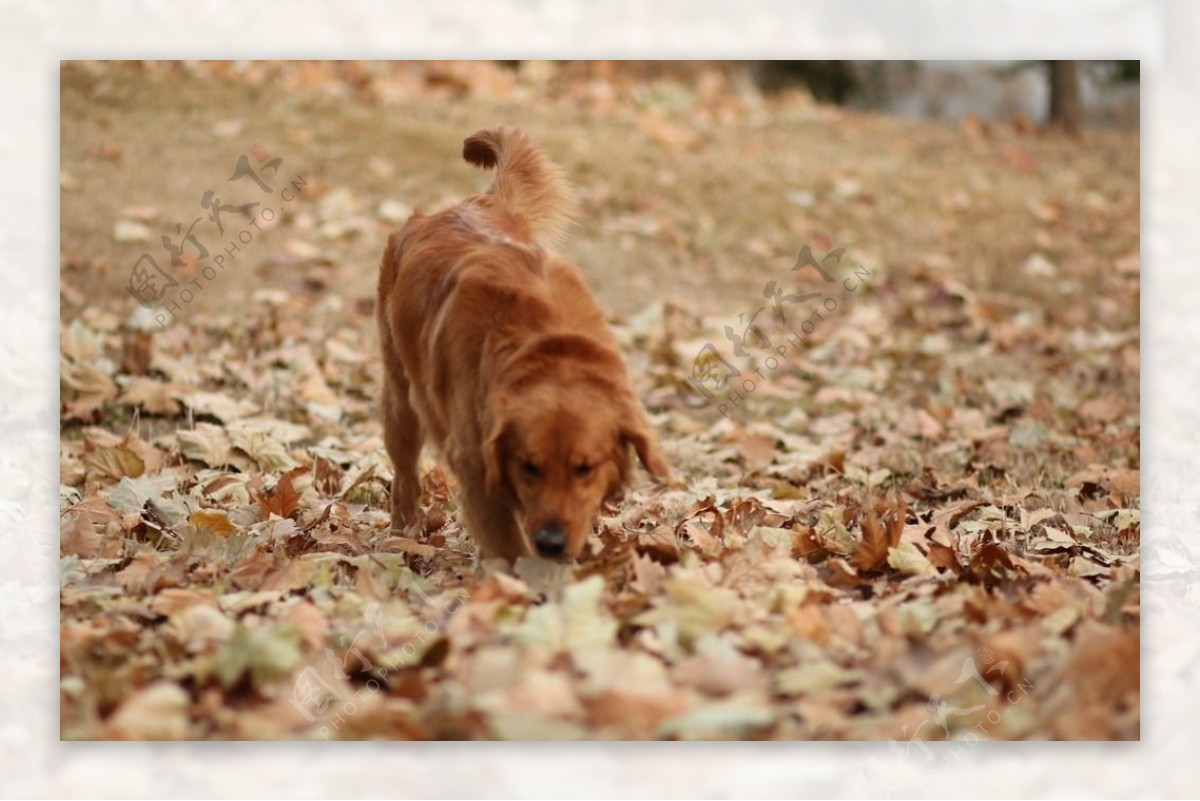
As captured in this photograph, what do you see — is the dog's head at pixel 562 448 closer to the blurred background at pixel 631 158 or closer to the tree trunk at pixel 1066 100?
the blurred background at pixel 631 158

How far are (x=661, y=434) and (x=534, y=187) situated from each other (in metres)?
2.00

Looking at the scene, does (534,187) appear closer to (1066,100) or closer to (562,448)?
(562,448)

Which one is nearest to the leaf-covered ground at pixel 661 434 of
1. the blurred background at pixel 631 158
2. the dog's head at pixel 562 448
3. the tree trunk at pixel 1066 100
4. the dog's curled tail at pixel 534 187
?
the blurred background at pixel 631 158

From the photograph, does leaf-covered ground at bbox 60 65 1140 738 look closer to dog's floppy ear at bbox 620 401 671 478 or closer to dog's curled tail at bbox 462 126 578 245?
dog's floppy ear at bbox 620 401 671 478

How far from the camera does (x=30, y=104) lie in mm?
5301

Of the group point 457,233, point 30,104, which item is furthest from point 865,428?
point 30,104

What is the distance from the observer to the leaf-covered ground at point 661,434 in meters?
3.26

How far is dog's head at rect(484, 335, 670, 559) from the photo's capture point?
12.2 ft

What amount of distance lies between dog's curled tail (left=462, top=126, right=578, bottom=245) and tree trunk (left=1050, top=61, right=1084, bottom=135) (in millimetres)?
9911

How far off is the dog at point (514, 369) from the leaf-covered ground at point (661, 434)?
197mm

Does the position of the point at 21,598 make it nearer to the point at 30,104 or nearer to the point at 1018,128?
the point at 30,104

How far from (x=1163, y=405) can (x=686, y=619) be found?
3.89 m

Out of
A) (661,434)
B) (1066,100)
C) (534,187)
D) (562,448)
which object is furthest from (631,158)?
(562,448)

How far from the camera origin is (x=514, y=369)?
385 centimetres
